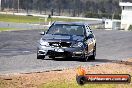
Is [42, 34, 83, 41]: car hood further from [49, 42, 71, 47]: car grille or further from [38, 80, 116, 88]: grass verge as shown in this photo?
[38, 80, 116, 88]: grass verge

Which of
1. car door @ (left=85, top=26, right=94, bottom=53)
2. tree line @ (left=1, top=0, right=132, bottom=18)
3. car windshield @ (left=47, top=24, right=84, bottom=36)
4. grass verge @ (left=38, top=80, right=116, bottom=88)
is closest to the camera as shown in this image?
grass verge @ (left=38, top=80, right=116, bottom=88)

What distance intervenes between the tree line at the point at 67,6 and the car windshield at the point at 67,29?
134044mm

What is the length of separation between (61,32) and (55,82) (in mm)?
8570

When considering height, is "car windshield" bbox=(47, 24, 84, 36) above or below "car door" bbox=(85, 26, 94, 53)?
above

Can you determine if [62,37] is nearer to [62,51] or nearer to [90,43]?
[62,51]

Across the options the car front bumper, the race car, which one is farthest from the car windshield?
the car front bumper

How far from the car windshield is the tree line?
440ft

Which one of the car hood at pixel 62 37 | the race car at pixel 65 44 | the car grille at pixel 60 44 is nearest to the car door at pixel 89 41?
the race car at pixel 65 44

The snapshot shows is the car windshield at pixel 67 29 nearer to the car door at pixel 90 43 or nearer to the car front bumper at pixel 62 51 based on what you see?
the car door at pixel 90 43

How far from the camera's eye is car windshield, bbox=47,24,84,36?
Answer: 65.6 ft

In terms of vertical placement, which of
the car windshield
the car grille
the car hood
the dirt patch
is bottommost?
the dirt patch

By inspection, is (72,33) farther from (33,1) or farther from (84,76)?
(33,1)

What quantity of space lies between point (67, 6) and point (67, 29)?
153562 millimetres

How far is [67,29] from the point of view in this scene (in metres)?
20.2
